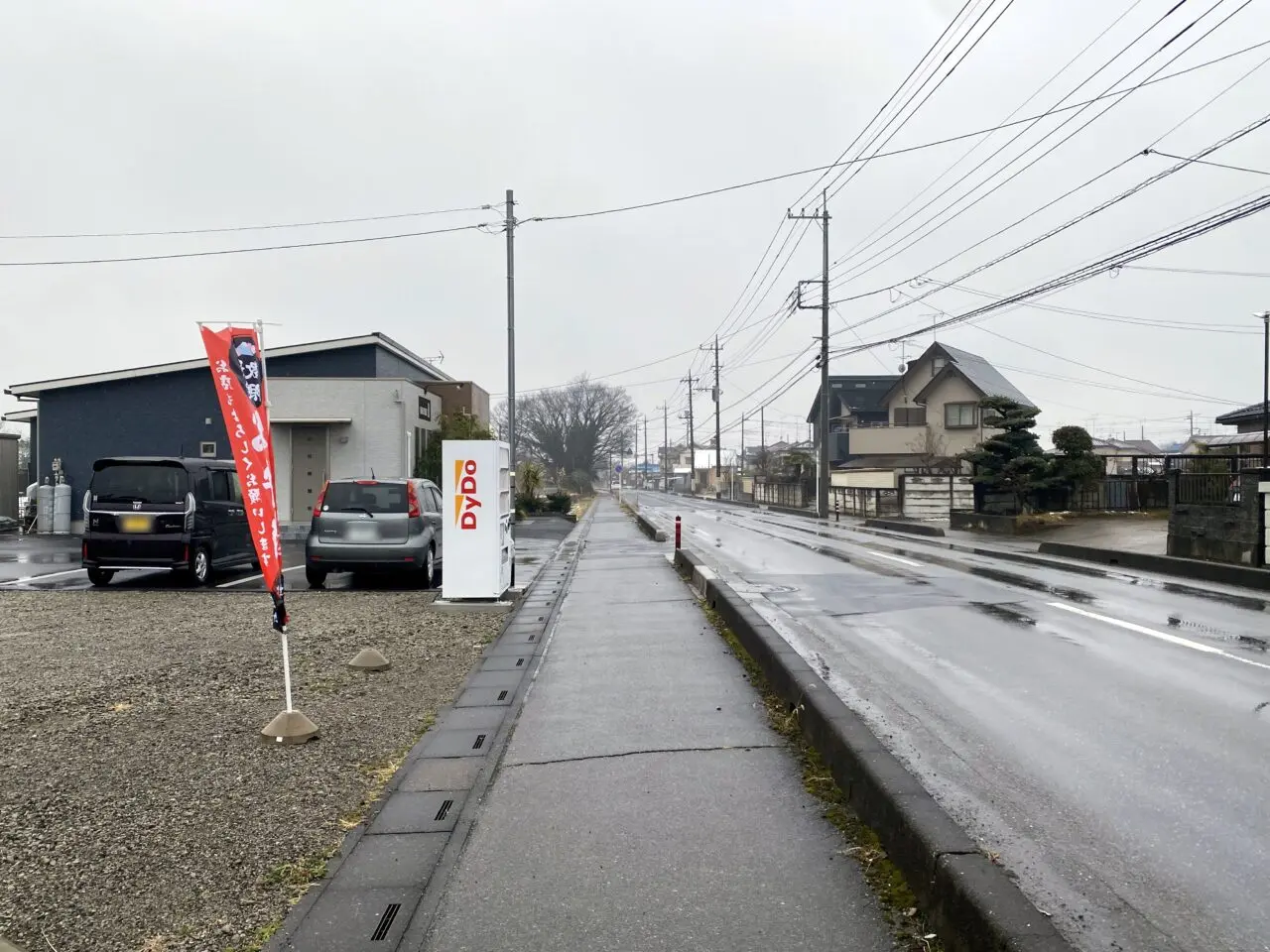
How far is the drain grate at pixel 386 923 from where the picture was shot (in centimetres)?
316

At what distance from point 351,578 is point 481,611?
15.9 ft

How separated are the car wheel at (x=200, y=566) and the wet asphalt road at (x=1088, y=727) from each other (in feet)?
24.1

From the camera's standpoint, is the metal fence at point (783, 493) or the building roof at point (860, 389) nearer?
the metal fence at point (783, 493)

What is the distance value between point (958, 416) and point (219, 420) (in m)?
34.9

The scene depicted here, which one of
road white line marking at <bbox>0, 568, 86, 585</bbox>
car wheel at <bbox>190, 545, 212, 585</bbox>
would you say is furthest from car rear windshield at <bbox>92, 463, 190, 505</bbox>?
road white line marking at <bbox>0, 568, 86, 585</bbox>

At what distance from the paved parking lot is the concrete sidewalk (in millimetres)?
7752

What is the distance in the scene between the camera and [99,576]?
12945 millimetres

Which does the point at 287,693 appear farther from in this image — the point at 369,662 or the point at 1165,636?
the point at 1165,636

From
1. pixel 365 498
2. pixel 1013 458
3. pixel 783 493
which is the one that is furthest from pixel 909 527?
pixel 783 493

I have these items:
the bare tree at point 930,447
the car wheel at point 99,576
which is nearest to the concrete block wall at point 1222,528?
the car wheel at point 99,576

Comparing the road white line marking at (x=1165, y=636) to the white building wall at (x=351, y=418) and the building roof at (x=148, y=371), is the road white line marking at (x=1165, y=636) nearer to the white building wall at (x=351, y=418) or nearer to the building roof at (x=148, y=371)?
the white building wall at (x=351, y=418)

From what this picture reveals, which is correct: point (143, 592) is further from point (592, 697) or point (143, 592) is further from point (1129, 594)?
point (1129, 594)

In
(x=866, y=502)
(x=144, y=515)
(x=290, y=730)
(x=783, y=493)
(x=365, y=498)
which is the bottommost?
(x=290, y=730)

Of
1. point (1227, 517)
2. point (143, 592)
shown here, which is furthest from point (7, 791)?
point (1227, 517)
